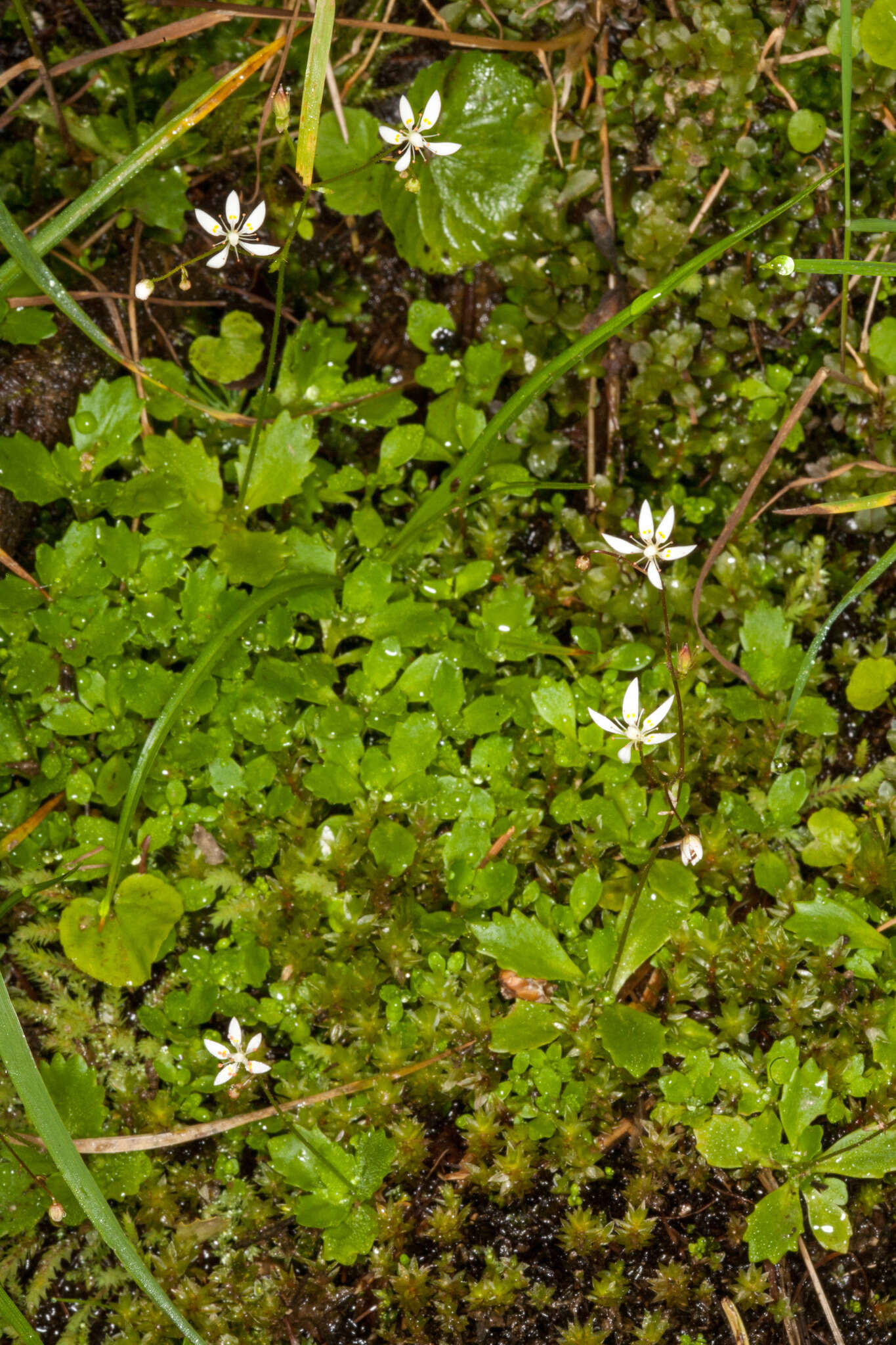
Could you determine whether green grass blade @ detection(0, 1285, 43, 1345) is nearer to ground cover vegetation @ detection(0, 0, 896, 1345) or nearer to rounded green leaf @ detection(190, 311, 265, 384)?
ground cover vegetation @ detection(0, 0, 896, 1345)

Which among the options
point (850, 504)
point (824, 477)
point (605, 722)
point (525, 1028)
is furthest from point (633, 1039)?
point (824, 477)

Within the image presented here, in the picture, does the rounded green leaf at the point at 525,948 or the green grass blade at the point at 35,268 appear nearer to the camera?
the green grass blade at the point at 35,268

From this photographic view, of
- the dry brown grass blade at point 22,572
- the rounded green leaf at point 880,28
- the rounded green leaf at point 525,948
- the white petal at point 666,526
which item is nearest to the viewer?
the white petal at point 666,526

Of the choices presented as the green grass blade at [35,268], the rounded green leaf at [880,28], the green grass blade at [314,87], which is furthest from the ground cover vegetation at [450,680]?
the green grass blade at [314,87]

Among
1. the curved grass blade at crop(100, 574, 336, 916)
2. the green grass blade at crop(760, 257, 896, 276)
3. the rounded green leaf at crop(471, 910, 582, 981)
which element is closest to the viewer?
the green grass blade at crop(760, 257, 896, 276)

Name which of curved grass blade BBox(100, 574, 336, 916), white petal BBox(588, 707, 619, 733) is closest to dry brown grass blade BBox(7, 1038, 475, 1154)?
curved grass blade BBox(100, 574, 336, 916)

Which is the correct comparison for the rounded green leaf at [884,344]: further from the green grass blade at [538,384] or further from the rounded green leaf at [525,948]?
the rounded green leaf at [525,948]

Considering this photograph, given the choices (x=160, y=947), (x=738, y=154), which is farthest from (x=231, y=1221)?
(x=738, y=154)
